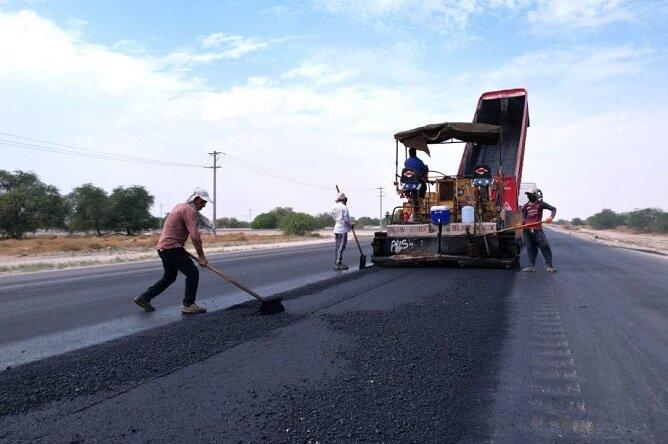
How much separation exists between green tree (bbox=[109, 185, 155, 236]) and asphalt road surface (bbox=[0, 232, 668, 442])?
5722 centimetres

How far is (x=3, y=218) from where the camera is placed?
148 ft

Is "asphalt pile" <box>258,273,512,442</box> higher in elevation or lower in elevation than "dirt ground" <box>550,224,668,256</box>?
lower

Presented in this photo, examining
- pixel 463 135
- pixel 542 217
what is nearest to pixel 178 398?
pixel 542 217

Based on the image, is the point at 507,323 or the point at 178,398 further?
the point at 507,323

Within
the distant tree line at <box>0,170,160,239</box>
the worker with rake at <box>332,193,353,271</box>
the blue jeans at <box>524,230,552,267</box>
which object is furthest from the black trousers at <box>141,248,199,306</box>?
the distant tree line at <box>0,170,160,239</box>

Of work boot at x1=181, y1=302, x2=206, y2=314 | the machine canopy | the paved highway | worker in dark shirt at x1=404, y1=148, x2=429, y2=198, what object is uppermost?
the machine canopy

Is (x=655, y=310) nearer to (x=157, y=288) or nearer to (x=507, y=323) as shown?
(x=507, y=323)

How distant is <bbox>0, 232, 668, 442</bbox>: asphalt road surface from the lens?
282cm

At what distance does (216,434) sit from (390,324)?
2.86m

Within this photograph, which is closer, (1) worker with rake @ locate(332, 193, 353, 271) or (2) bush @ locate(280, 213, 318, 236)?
(1) worker with rake @ locate(332, 193, 353, 271)

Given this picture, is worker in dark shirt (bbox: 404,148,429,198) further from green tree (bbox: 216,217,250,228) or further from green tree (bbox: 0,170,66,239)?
green tree (bbox: 216,217,250,228)

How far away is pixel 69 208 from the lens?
56906mm

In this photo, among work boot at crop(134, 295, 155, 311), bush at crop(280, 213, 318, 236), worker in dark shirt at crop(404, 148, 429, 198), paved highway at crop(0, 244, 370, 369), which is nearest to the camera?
paved highway at crop(0, 244, 370, 369)

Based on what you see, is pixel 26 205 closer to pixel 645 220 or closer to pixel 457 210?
pixel 457 210
